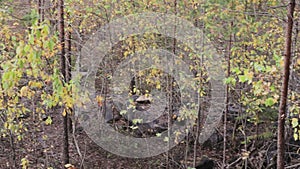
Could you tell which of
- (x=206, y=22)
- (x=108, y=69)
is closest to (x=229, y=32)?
(x=206, y=22)

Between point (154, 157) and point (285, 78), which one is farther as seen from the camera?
point (154, 157)

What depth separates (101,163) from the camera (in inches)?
286

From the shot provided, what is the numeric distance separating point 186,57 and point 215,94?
3.03 ft

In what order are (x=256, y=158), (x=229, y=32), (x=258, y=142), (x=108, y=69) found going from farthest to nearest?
(x=108, y=69) < (x=258, y=142) < (x=256, y=158) < (x=229, y=32)

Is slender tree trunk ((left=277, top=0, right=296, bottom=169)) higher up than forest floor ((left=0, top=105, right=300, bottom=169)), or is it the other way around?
slender tree trunk ((left=277, top=0, right=296, bottom=169))

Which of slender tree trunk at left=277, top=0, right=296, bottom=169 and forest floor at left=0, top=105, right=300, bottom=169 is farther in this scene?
forest floor at left=0, top=105, right=300, bottom=169

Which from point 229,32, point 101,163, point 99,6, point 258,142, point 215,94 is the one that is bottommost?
point 101,163

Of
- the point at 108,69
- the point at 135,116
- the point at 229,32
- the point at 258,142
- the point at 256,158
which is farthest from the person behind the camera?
the point at 135,116

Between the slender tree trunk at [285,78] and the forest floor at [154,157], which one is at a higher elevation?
the slender tree trunk at [285,78]

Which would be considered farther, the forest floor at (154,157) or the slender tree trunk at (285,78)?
the forest floor at (154,157)

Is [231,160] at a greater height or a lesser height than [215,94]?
lesser

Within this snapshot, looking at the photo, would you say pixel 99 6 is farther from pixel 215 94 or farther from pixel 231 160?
pixel 231 160

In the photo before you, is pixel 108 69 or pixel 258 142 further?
pixel 108 69

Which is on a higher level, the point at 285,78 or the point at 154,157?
the point at 285,78
